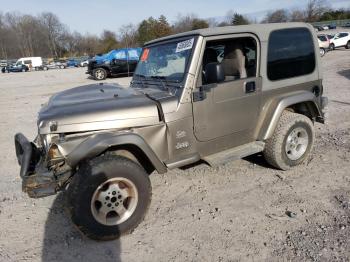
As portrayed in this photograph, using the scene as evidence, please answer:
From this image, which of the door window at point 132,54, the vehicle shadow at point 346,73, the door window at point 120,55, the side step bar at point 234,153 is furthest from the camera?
the door window at point 132,54

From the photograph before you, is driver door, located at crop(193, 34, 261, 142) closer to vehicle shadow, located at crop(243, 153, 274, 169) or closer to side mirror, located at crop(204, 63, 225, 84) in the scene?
side mirror, located at crop(204, 63, 225, 84)

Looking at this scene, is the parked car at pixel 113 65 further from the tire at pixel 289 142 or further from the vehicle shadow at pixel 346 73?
the tire at pixel 289 142

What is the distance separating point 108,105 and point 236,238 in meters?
1.94

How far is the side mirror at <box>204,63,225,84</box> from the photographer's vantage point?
144 inches

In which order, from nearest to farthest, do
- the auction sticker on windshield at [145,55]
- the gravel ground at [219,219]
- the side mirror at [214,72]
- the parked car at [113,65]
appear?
the gravel ground at [219,219] < the side mirror at [214,72] < the auction sticker on windshield at [145,55] < the parked car at [113,65]

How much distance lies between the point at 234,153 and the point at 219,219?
0.93m

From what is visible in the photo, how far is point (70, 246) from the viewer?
3.32m

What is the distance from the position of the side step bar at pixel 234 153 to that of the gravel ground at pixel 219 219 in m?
0.48

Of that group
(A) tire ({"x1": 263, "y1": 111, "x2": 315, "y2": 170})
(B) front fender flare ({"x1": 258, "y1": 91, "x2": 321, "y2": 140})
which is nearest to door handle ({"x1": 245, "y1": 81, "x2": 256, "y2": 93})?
(B) front fender flare ({"x1": 258, "y1": 91, "x2": 321, "y2": 140})

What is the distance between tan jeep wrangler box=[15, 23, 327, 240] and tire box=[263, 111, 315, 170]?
0.05ft

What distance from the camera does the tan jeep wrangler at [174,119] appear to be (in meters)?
3.25

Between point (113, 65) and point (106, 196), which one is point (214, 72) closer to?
point (106, 196)

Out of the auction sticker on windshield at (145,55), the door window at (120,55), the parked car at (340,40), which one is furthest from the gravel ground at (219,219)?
the parked car at (340,40)

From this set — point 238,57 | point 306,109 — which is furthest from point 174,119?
point 306,109
